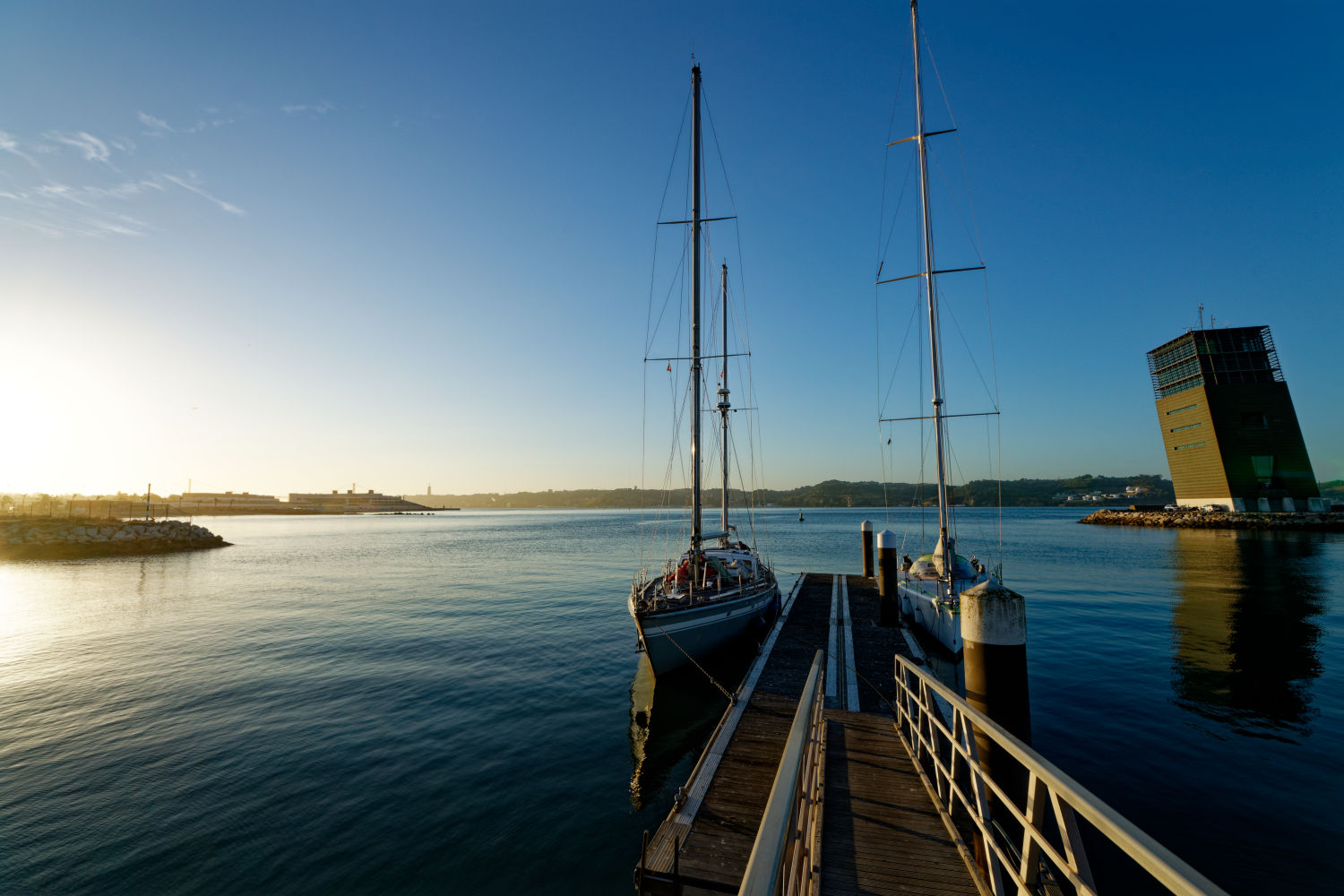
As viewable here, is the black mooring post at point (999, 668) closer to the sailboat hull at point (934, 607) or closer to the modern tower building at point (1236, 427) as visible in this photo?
the sailboat hull at point (934, 607)

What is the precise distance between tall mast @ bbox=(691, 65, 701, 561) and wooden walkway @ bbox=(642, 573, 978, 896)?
590 cm

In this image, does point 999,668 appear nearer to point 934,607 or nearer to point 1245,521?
point 934,607

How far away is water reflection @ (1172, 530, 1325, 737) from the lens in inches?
540

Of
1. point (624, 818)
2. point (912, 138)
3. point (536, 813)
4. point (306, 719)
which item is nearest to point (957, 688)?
point (624, 818)

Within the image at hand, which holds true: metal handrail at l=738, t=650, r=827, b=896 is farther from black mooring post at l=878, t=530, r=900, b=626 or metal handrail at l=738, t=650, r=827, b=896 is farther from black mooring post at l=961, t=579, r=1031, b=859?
black mooring post at l=878, t=530, r=900, b=626

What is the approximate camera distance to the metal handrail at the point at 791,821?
198cm

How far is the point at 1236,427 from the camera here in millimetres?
74500

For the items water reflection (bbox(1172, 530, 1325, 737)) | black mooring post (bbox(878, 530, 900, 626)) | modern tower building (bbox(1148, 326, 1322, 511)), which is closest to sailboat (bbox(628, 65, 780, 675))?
black mooring post (bbox(878, 530, 900, 626))

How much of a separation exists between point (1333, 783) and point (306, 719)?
2190cm

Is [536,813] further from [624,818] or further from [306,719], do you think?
[306,719]

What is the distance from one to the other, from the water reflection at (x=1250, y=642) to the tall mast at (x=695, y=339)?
45.5 ft

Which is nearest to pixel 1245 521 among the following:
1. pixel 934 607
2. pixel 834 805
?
pixel 934 607

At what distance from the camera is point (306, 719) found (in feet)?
44.3

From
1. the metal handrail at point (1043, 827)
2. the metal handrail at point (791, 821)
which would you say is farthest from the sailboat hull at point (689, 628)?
the metal handrail at point (1043, 827)
